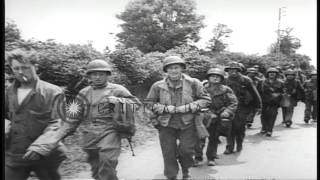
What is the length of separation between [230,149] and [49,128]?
12.7 ft

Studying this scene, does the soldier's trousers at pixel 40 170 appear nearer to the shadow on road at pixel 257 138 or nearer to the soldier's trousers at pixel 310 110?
the shadow on road at pixel 257 138

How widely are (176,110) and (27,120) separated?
77.3 inches

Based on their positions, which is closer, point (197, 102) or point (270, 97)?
point (197, 102)

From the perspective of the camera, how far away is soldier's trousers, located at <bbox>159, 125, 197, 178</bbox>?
550cm

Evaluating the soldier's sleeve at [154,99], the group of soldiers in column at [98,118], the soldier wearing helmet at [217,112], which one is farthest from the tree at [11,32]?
Answer: the soldier wearing helmet at [217,112]

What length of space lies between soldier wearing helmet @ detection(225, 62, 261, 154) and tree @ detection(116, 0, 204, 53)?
38.9 inches

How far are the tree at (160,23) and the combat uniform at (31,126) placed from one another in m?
2.63

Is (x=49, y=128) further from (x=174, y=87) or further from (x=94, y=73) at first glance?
(x=174, y=87)

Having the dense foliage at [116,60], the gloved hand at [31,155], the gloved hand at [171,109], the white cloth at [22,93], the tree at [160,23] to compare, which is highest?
the tree at [160,23]

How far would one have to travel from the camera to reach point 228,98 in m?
6.61

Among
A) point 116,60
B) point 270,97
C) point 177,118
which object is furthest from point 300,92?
point 177,118

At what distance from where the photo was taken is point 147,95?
6.18 m

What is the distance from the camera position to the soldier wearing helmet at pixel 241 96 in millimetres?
7480

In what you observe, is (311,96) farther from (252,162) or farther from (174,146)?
(174,146)
